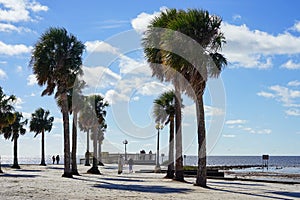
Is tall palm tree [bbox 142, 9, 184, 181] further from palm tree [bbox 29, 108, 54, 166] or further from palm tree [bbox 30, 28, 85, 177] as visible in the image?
palm tree [bbox 29, 108, 54, 166]

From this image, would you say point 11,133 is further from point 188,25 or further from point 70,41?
point 188,25

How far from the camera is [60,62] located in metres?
33.1

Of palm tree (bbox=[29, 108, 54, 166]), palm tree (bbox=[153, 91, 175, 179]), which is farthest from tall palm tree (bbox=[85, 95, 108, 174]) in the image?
palm tree (bbox=[29, 108, 54, 166])

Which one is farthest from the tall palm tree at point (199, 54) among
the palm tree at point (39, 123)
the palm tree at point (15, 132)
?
the palm tree at point (39, 123)

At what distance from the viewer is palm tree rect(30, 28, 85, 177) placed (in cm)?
3275

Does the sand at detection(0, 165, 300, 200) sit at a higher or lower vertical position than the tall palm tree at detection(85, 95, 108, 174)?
lower

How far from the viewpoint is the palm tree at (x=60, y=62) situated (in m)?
32.8

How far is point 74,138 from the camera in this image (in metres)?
38.2

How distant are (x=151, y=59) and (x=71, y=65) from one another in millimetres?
6672

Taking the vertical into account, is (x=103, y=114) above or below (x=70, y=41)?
below

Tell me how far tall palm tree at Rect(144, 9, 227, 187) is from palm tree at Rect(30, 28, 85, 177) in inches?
363

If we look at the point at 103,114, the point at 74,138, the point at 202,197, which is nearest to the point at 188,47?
the point at 202,197

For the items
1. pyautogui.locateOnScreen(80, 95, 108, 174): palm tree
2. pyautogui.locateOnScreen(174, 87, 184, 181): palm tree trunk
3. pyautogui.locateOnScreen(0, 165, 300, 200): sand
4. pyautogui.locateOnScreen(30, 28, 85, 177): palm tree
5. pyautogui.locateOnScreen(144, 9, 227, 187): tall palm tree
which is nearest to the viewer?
pyautogui.locateOnScreen(0, 165, 300, 200): sand

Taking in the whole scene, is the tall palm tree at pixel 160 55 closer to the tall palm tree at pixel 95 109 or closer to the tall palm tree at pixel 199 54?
the tall palm tree at pixel 199 54
